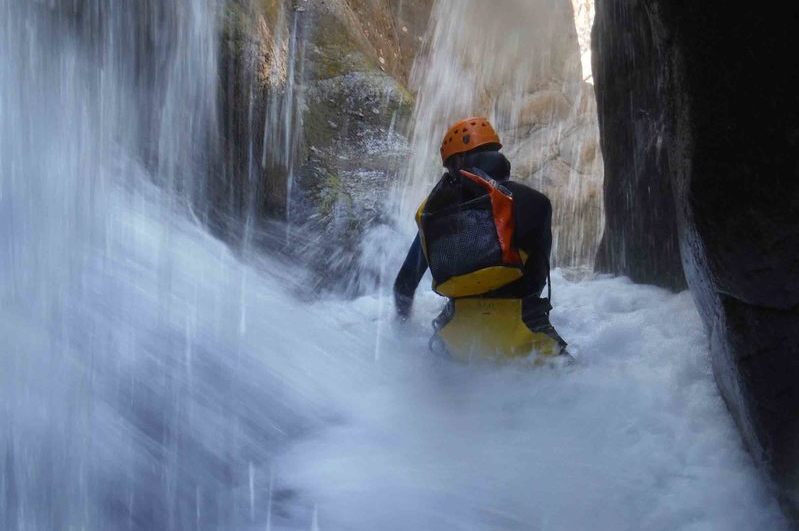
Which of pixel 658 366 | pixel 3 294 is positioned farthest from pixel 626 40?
pixel 3 294

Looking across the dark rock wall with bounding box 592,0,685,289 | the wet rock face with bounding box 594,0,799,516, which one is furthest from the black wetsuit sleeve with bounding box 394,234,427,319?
the dark rock wall with bounding box 592,0,685,289

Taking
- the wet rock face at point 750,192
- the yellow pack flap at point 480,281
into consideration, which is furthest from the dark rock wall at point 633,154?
the wet rock face at point 750,192

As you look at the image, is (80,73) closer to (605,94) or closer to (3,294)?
(3,294)

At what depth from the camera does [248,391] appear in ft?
12.9

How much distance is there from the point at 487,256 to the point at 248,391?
1507 mm

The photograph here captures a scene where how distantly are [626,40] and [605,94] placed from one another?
22.5 inches

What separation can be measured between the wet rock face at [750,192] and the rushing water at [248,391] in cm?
35

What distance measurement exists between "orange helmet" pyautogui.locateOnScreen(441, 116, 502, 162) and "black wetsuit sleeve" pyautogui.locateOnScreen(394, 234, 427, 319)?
0.55 m

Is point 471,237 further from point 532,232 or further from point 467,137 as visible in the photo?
point 467,137

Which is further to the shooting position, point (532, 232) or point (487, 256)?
point (532, 232)

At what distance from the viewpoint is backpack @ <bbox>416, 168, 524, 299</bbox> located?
11.6ft

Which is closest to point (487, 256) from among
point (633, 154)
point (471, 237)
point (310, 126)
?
point (471, 237)

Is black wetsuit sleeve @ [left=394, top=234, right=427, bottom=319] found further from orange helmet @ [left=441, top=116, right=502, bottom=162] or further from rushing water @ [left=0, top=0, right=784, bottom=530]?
orange helmet @ [left=441, top=116, right=502, bottom=162]

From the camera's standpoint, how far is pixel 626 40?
6.01m
